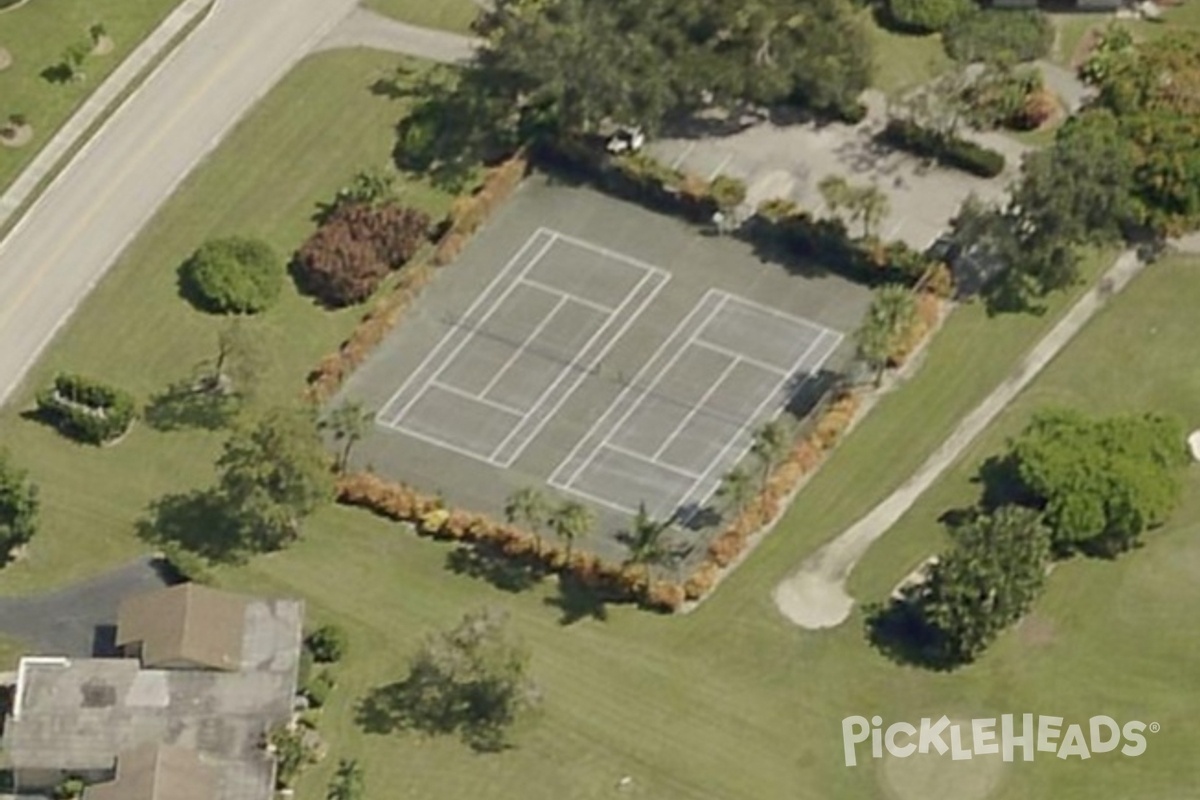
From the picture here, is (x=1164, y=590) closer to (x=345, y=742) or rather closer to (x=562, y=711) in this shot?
(x=562, y=711)

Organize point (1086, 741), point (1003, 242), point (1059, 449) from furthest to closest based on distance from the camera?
point (1003, 242)
point (1059, 449)
point (1086, 741)

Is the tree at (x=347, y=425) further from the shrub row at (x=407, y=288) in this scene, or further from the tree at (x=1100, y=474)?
the tree at (x=1100, y=474)

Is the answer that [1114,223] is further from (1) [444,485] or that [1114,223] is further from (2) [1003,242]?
(1) [444,485]

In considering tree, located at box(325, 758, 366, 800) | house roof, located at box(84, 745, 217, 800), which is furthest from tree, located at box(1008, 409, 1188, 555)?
house roof, located at box(84, 745, 217, 800)

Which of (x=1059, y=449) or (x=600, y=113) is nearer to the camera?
(x=1059, y=449)

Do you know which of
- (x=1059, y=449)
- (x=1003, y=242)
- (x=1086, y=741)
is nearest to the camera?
(x=1086, y=741)

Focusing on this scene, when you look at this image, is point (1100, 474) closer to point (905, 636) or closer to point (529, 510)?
point (905, 636)

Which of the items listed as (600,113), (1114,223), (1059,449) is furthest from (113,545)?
(1114,223)

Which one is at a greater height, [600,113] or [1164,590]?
[600,113]
